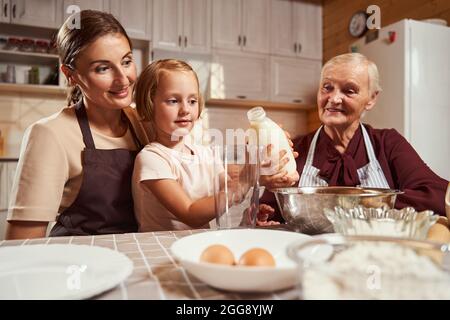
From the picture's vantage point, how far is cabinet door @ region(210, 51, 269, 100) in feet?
Answer: 10.7

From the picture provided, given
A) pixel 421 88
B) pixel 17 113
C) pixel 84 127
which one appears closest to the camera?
pixel 84 127

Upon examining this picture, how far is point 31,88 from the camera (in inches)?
108

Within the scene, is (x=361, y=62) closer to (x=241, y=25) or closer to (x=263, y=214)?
(x=263, y=214)

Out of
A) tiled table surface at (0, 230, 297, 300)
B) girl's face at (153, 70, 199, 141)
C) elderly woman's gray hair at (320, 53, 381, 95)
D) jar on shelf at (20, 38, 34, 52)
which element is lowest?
tiled table surface at (0, 230, 297, 300)

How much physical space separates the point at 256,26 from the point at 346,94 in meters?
2.37

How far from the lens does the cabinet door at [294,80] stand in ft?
11.5

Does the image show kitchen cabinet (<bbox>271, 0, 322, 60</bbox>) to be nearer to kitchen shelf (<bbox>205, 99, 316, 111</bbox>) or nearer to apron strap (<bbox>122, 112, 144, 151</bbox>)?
kitchen shelf (<bbox>205, 99, 316, 111</bbox>)

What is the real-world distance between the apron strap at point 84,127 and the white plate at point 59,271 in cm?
54

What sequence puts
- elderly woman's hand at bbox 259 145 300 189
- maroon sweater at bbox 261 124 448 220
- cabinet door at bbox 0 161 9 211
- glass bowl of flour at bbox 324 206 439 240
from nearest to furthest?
1. glass bowl of flour at bbox 324 206 439 240
2. elderly woman's hand at bbox 259 145 300 189
3. maroon sweater at bbox 261 124 448 220
4. cabinet door at bbox 0 161 9 211

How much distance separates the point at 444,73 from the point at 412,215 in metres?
2.33

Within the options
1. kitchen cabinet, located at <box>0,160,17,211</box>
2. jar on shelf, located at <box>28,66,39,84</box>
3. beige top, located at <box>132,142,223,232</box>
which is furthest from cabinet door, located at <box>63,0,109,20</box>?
beige top, located at <box>132,142,223,232</box>

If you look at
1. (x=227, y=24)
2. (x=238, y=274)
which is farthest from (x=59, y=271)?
(x=227, y=24)

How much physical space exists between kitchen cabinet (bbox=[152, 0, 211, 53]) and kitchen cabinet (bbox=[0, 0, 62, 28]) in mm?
765

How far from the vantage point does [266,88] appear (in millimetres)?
3457
